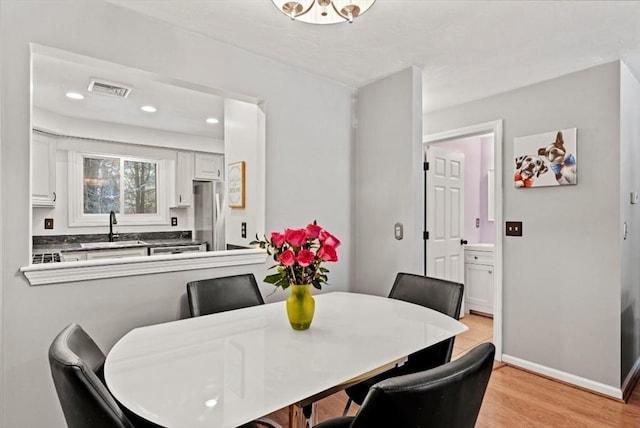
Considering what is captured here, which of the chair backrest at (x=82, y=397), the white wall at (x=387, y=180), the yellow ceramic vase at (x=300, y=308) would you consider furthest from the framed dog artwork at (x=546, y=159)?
the chair backrest at (x=82, y=397)

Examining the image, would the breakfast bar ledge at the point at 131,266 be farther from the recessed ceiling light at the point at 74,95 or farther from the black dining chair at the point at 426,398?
the recessed ceiling light at the point at 74,95

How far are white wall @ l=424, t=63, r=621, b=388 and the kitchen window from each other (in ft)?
14.6

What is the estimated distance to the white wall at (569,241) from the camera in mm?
2469

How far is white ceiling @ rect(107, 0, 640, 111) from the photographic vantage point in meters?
1.85

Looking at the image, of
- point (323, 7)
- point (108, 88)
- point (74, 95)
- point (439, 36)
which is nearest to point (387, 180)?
point (439, 36)

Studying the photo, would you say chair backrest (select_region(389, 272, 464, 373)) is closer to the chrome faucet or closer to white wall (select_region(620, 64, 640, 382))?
white wall (select_region(620, 64, 640, 382))

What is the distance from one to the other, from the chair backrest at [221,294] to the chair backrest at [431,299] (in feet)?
2.93

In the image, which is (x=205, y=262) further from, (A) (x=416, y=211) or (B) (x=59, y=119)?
(B) (x=59, y=119)

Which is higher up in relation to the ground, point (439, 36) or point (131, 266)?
point (439, 36)

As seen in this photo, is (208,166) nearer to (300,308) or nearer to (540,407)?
(300,308)

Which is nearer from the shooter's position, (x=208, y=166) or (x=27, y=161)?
(x=27, y=161)

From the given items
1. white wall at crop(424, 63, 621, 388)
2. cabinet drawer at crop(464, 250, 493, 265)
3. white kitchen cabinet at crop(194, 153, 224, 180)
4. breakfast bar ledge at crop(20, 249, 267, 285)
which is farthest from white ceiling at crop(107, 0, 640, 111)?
white kitchen cabinet at crop(194, 153, 224, 180)

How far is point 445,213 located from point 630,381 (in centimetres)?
210

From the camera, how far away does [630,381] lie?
2.60m
